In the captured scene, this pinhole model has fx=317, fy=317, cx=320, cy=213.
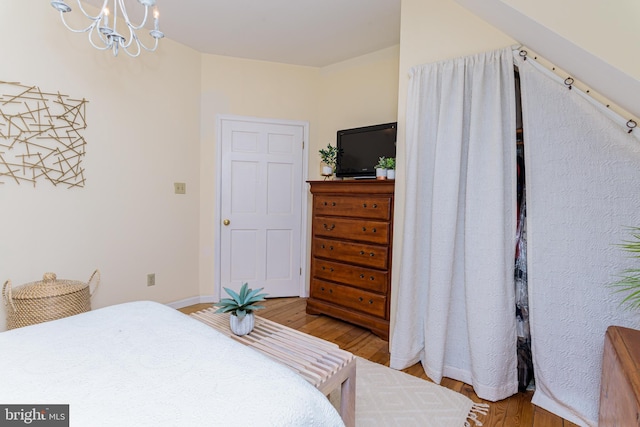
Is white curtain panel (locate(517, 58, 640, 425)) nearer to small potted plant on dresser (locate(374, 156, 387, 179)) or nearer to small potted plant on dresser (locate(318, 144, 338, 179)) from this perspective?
small potted plant on dresser (locate(374, 156, 387, 179))

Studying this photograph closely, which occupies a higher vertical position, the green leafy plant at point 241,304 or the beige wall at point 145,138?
the beige wall at point 145,138

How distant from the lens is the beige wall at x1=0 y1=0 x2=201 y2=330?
2.29 meters

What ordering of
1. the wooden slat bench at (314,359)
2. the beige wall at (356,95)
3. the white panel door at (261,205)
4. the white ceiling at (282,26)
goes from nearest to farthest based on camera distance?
the wooden slat bench at (314,359), the white ceiling at (282,26), the beige wall at (356,95), the white panel door at (261,205)

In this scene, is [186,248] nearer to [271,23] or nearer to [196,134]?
[196,134]

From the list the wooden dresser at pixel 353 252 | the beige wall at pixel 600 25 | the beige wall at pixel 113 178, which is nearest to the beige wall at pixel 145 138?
the beige wall at pixel 113 178

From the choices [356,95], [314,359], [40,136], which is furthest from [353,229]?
[40,136]

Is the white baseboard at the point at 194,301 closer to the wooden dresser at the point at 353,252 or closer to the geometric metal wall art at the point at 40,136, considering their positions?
the wooden dresser at the point at 353,252

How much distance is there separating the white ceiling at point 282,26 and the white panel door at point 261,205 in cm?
77

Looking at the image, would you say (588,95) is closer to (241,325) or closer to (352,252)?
(352,252)

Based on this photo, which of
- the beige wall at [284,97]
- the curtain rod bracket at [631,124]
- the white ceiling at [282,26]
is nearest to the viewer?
the curtain rod bracket at [631,124]

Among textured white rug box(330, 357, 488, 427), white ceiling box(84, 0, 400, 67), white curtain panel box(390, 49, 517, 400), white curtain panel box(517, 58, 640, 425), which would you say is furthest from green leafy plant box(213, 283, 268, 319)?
white ceiling box(84, 0, 400, 67)

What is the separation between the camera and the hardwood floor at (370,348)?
171 cm

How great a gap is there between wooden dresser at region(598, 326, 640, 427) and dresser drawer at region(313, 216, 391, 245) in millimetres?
1440

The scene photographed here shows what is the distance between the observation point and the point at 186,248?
A: 11.1 feet
